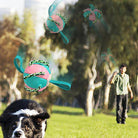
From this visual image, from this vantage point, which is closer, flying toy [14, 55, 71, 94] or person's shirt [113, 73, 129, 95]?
person's shirt [113, 73, 129, 95]

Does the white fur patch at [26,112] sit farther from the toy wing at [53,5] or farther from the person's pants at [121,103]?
the toy wing at [53,5]

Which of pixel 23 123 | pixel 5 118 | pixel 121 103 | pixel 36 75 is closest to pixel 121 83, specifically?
pixel 121 103

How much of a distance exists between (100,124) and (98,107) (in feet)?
2.32

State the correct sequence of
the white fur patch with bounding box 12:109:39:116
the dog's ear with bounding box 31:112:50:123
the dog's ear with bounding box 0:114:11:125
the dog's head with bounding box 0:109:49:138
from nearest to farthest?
the dog's head with bounding box 0:109:49:138 < the dog's ear with bounding box 31:112:50:123 < the dog's ear with bounding box 0:114:11:125 < the white fur patch with bounding box 12:109:39:116

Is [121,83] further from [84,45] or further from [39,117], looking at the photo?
[84,45]

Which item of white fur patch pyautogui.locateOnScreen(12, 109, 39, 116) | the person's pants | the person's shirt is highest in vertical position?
the person's shirt

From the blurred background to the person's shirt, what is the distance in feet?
0.94

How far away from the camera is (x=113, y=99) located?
20.5 feet

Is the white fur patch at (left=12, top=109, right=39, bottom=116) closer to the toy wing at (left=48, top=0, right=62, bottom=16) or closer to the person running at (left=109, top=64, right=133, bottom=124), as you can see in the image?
the person running at (left=109, top=64, right=133, bottom=124)

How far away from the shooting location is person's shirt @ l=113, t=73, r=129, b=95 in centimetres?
580

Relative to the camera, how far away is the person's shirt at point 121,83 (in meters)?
5.80

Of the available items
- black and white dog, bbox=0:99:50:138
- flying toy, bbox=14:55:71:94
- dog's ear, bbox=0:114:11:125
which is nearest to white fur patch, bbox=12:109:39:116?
black and white dog, bbox=0:99:50:138

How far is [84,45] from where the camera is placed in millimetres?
16969

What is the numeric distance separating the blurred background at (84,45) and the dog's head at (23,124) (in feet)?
5.24
